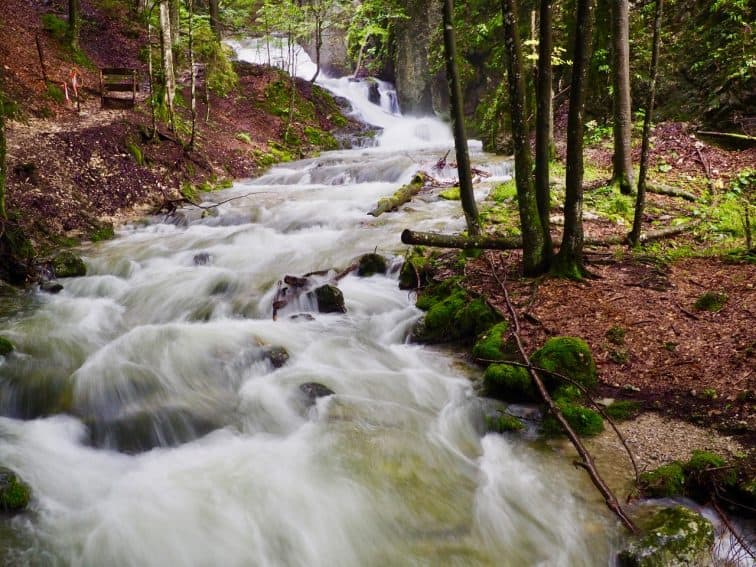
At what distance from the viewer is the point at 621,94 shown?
9.33 meters

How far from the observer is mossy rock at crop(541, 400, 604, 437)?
4.43m

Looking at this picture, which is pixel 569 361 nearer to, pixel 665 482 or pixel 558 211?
pixel 665 482

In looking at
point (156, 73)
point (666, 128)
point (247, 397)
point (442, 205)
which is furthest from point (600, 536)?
point (156, 73)

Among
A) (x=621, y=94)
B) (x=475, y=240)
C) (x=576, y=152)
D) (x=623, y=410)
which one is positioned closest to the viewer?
(x=623, y=410)

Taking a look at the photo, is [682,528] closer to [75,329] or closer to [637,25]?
[75,329]

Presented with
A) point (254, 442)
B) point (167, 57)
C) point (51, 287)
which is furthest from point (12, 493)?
point (167, 57)

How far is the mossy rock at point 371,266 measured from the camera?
28.1ft

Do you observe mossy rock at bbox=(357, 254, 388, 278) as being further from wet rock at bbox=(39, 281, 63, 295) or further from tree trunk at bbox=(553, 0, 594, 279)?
wet rock at bbox=(39, 281, 63, 295)

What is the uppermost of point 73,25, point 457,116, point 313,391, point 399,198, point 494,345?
point 73,25

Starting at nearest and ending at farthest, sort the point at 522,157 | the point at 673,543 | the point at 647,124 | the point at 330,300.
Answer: the point at 673,543
the point at 522,157
the point at 647,124
the point at 330,300

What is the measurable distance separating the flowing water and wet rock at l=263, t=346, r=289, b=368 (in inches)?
1.2

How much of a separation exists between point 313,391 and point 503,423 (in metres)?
A: 2.13

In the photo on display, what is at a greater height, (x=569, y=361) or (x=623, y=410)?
(x=569, y=361)

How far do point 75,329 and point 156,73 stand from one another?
1412 centimetres
